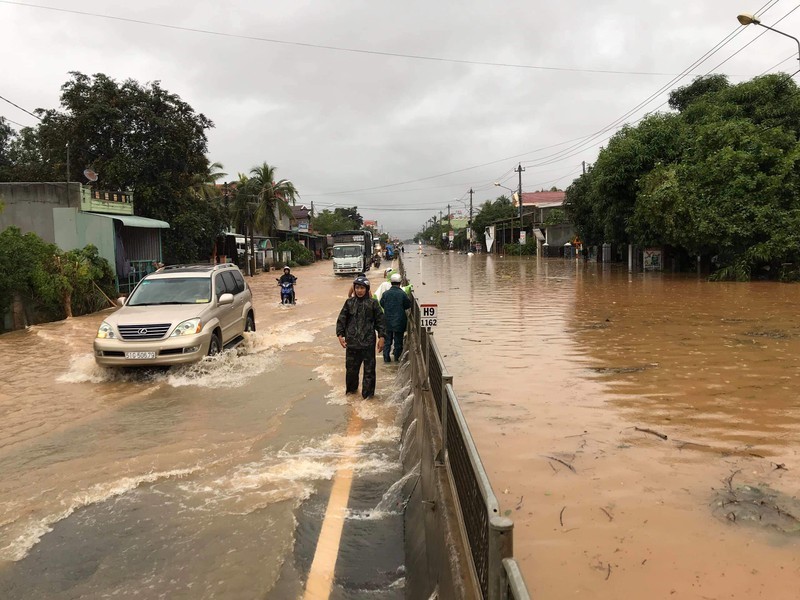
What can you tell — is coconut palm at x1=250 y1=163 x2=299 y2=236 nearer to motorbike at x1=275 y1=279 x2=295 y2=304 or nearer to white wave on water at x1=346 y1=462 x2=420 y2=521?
motorbike at x1=275 y1=279 x2=295 y2=304

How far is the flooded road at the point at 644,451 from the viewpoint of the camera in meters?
3.34

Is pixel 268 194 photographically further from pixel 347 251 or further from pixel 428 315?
pixel 428 315

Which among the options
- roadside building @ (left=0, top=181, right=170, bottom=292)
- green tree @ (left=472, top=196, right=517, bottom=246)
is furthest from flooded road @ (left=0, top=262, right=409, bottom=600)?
green tree @ (left=472, top=196, right=517, bottom=246)

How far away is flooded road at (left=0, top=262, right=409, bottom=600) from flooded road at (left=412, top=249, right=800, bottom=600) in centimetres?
106

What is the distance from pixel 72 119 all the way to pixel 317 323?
63.8ft

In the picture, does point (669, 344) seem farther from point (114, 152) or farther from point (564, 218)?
point (564, 218)

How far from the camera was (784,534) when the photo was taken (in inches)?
144

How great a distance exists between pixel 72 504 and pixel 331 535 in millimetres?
2159

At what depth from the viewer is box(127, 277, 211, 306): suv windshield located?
9.96 meters

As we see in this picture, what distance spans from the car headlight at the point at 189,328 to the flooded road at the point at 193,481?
572mm

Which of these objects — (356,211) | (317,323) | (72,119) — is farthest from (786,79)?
(356,211)

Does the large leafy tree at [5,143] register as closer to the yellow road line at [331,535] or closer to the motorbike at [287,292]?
the motorbike at [287,292]

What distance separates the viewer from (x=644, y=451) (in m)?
5.18

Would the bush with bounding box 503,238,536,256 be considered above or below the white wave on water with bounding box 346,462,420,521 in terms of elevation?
above
